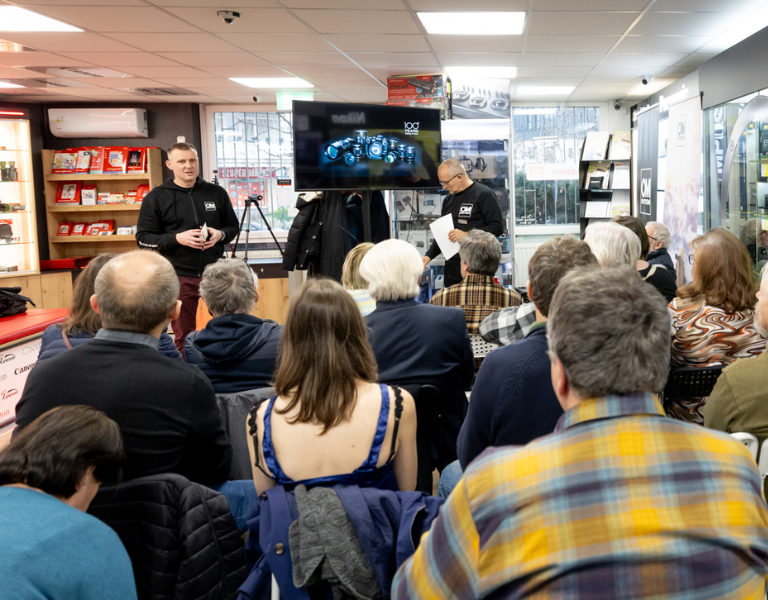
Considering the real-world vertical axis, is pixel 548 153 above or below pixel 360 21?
below

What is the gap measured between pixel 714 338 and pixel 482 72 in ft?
16.1

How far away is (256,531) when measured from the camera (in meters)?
1.44

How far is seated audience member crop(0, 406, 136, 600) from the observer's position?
99 centimetres

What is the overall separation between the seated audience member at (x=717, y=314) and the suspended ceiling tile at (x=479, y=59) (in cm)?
373

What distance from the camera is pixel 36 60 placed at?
5699 mm

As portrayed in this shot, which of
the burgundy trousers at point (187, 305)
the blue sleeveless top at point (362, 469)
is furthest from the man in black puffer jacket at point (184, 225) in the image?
the blue sleeveless top at point (362, 469)

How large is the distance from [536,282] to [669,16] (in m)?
3.71

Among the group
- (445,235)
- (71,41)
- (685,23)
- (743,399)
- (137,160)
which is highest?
(71,41)

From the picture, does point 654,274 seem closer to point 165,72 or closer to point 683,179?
point 683,179

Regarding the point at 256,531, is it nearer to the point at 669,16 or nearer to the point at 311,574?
the point at 311,574

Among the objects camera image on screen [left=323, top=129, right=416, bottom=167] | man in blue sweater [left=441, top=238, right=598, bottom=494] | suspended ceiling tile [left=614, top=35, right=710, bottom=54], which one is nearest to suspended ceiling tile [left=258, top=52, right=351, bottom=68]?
camera image on screen [left=323, top=129, right=416, bottom=167]

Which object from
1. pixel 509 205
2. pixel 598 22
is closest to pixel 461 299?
pixel 598 22

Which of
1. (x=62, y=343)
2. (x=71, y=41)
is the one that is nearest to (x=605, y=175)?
(x=71, y=41)

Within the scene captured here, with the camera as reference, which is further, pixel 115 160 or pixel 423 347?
pixel 115 160
